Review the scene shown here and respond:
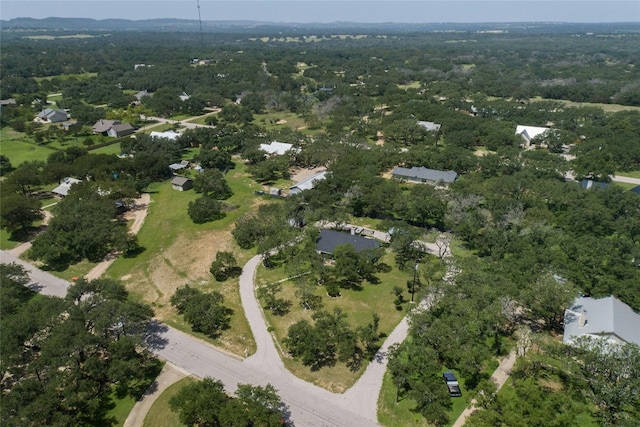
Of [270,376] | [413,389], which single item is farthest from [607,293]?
[270,376]

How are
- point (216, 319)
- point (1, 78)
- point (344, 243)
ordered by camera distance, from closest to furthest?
point (216, 319), point (344, 243), point (1, 78)

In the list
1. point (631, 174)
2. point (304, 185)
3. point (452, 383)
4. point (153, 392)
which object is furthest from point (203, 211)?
point (631, 174)

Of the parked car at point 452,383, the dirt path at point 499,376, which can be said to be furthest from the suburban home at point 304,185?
the dirt path at point 499,376

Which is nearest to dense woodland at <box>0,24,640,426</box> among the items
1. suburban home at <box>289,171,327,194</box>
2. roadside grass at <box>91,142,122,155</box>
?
suburban home at <box>289,171,327,194</box>

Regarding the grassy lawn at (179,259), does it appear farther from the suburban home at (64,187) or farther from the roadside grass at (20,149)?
the roadside grass at (20,149)

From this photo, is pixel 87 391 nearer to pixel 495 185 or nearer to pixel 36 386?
pixel 36 386

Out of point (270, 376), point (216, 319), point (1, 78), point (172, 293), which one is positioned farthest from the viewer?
point (1, 78)
